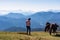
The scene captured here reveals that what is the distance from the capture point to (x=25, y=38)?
37125 mm

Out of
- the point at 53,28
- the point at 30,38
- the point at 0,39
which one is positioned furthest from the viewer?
the point at 53,28

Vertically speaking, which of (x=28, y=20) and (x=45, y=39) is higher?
(x=28, y=20)

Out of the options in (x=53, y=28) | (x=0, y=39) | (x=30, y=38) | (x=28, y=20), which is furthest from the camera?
(x=53, y=28)

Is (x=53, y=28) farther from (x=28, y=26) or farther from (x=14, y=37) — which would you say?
(x=14, y=37)

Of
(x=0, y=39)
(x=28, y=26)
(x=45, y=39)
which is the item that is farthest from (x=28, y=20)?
(x=0, y=39)

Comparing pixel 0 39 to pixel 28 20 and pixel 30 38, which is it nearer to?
pixel 30 38

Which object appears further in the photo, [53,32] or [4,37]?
[53,32]

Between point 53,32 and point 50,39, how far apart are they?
13248 millimetres

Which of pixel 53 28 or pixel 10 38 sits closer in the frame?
pixel 10 38

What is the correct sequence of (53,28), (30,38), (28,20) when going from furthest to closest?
(53,28), (28,20), (30,38)

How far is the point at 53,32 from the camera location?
51.7 m

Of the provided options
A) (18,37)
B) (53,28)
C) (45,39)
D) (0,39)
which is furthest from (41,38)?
(53,28)

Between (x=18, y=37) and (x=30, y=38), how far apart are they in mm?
1685

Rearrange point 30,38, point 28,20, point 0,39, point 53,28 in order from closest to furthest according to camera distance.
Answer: point 0,39 → point 30,38 → point 28,20 → point 53,28
